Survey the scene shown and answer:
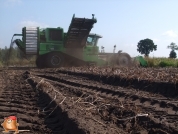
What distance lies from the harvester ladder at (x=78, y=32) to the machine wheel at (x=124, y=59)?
2974mm

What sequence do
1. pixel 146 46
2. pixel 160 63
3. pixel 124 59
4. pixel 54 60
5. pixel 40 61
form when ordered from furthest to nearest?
pixel 146 46, pixel 160 63, pixel 124 59, pixel 40 61, pixel 54 60

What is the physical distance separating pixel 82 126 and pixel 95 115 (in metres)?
1.05

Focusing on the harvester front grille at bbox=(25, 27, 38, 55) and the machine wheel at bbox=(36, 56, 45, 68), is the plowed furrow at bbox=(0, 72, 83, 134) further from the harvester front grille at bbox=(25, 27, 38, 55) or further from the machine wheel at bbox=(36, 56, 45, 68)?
the machine wheel at bbox=(36, 56, 45, 68)

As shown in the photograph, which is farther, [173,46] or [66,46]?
[173,46]

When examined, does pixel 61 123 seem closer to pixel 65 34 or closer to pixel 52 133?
pixel 52 133

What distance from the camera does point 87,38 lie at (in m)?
20.8

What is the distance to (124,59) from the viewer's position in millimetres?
21984

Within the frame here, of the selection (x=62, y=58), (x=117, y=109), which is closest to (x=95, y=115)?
(x=117, y=109)

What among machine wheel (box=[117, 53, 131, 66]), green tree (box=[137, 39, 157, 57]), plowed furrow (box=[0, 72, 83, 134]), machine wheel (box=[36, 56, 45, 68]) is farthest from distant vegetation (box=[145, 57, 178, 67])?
plowed furrow (box=[0, 72, 83, 134])

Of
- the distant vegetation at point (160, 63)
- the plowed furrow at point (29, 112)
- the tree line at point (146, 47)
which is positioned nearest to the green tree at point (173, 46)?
the tree line at point (146, 47)

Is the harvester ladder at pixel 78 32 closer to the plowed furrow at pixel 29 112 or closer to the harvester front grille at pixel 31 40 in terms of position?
the harvester front grille at pixel 31 40

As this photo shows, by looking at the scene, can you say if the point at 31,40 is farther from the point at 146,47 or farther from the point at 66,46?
the point at 146,47

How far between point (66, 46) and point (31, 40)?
239 centimetres

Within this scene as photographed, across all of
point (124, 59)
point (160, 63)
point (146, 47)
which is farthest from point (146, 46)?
point (124, 59)
